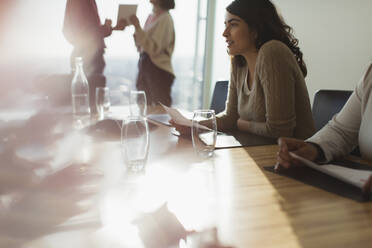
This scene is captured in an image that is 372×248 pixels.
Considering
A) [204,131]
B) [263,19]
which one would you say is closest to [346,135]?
[204,131]

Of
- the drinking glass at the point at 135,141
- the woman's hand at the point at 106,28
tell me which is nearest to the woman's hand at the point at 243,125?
the drinking glass at the point at 135,141

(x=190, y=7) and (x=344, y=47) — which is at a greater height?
(x=190, y=7)

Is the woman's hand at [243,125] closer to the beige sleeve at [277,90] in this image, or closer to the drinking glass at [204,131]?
the beige sleeve at [277,90]

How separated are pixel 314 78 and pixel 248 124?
6.64ft

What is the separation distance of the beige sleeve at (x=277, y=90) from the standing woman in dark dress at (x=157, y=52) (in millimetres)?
1669

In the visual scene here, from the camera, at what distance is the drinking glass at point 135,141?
941 millimetres

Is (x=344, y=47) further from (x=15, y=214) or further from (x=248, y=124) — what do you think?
(x=15, y=214)

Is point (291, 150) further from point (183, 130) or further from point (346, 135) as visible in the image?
point (183, 130)

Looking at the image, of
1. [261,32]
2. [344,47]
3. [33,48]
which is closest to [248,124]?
[261,32]

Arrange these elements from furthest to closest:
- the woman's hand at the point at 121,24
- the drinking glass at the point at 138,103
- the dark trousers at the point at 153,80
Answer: the dark trousers at the point at 153,80 < the woman's hand at the point at 121,24 < the drinking glass at the point at 138,103

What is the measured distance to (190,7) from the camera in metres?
4.90

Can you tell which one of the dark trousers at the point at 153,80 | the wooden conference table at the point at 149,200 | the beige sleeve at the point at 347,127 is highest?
the beige sleeve at the point at 347,127

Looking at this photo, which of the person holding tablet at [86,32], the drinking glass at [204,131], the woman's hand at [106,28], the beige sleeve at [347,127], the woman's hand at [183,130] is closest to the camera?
the drinking glass at [204,131]

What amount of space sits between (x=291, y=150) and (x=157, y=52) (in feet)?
8.09
